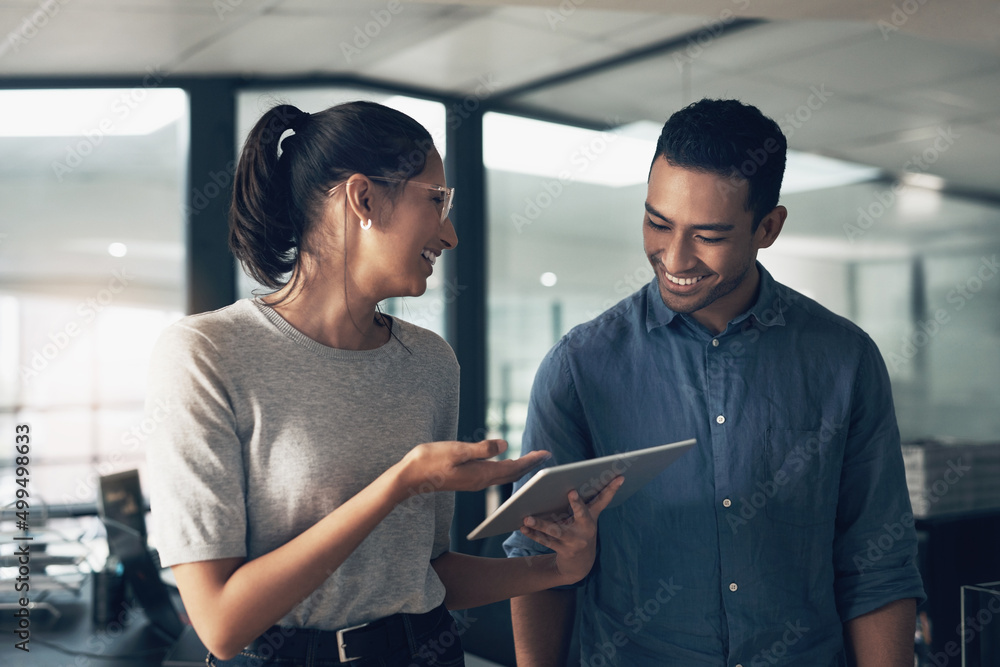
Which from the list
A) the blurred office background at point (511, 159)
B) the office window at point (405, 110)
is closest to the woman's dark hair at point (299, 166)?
the blurred office background at point (511, 159)

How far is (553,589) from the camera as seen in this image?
54.7 inches

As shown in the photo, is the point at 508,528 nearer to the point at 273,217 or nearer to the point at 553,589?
the point at 553,589

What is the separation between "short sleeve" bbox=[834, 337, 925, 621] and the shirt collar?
16cm

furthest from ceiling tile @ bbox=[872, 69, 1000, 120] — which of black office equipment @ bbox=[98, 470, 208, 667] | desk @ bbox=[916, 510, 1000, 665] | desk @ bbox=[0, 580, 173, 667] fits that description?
desk @ bbox=[0, 580, 173, 667]

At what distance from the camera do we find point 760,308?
1.39m

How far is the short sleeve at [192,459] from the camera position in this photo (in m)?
0.94

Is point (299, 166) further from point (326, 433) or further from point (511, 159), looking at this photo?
point (511, 159)

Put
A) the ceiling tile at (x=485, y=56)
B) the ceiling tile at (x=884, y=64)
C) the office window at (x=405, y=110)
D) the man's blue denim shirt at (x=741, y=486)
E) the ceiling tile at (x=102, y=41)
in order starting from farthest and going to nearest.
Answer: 1. the office window at (x=405, y=110)
2. the ceiling tile at (x=485, y=56)
3. the ceiling tile at (x=102, y=41)
4. the ceiling tile at (x=884, y=64)
5. the man's blue denim shirt at (x=741, y=486)

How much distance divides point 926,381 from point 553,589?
221 centimetres

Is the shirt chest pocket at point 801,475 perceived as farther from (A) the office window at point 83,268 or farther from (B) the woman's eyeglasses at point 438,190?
(A) the office window at point 83,268

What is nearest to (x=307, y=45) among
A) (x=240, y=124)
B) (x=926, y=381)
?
(x=240, y=124)

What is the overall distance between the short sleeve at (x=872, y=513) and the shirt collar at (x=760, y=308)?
0.16 meters

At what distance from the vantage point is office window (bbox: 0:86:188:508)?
397cm

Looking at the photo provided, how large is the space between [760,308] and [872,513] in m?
0.38
